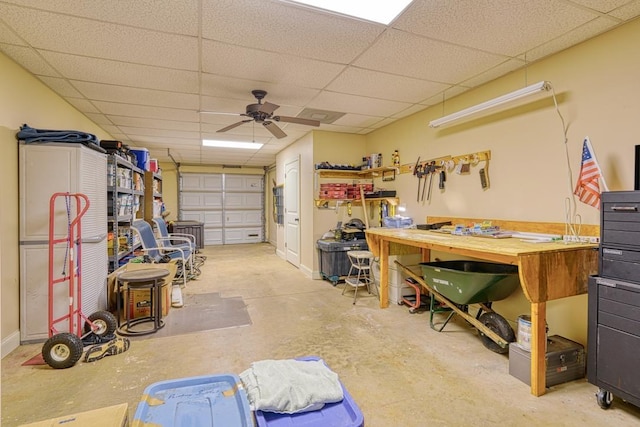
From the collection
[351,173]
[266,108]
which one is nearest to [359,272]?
[351,173]

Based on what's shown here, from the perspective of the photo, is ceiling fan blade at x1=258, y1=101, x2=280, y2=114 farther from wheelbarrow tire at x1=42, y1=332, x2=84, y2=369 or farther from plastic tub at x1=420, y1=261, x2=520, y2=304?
wheelbarrow tire at x1=42, y1=332, x2=84, y2=369

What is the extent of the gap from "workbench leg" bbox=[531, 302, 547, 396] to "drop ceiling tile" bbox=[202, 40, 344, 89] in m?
2.46

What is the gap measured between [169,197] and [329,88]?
23.8ft

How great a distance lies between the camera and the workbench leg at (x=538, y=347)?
2.04m

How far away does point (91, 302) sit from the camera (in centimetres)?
303

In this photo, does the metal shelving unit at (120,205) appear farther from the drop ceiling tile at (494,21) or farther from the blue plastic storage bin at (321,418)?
the drop ceiling tile at (494,21)

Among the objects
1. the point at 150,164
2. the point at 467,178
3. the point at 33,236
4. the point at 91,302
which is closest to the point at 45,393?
the point at 91,302

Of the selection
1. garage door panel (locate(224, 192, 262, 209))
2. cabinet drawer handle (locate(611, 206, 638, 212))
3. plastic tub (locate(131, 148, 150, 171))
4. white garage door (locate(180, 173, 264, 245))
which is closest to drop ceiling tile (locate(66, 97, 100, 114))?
plastic tub (locate(131, 148, 150, 171))

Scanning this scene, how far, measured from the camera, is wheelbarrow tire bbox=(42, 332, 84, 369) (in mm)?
2408

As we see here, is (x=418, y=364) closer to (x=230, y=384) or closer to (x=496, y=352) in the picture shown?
(x=496, y=352)

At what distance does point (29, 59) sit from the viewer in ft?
8.71

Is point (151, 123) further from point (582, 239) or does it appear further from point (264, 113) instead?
point (582, 239)

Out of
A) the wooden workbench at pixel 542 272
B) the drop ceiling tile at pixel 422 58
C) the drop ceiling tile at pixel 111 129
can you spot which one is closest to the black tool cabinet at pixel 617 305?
the wooden workbench at pixel 542 272

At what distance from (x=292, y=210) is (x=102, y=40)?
4341 millimetres
